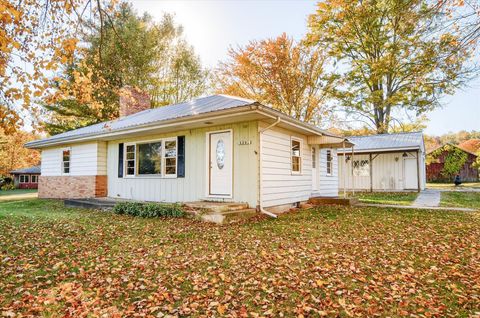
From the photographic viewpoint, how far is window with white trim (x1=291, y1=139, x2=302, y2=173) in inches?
415

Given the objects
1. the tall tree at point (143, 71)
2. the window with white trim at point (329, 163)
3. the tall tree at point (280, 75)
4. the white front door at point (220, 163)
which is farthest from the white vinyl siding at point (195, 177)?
the tall tree at point (280, 75)

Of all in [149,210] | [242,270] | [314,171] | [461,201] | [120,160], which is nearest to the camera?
[242,270]

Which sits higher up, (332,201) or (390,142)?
(390,142)

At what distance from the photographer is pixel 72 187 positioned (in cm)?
1408

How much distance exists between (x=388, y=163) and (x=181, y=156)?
1424cm

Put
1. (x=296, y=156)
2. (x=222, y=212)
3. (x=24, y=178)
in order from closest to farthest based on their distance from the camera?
(x=222, y=212) → (x=296, y=156) → (x=24, y=178)

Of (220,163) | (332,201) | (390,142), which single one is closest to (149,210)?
(220,163)

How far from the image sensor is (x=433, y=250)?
5.20 meters

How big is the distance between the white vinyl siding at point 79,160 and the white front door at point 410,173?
662 inches

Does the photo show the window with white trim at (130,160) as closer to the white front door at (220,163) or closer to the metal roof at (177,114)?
the metal roof at (177,114)

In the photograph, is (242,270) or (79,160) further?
(79,160)

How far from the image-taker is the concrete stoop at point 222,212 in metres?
7.41

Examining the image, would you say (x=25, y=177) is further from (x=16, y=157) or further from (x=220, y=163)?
(x=220, y=163)

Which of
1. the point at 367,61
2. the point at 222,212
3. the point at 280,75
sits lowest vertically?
the point at 222,212
